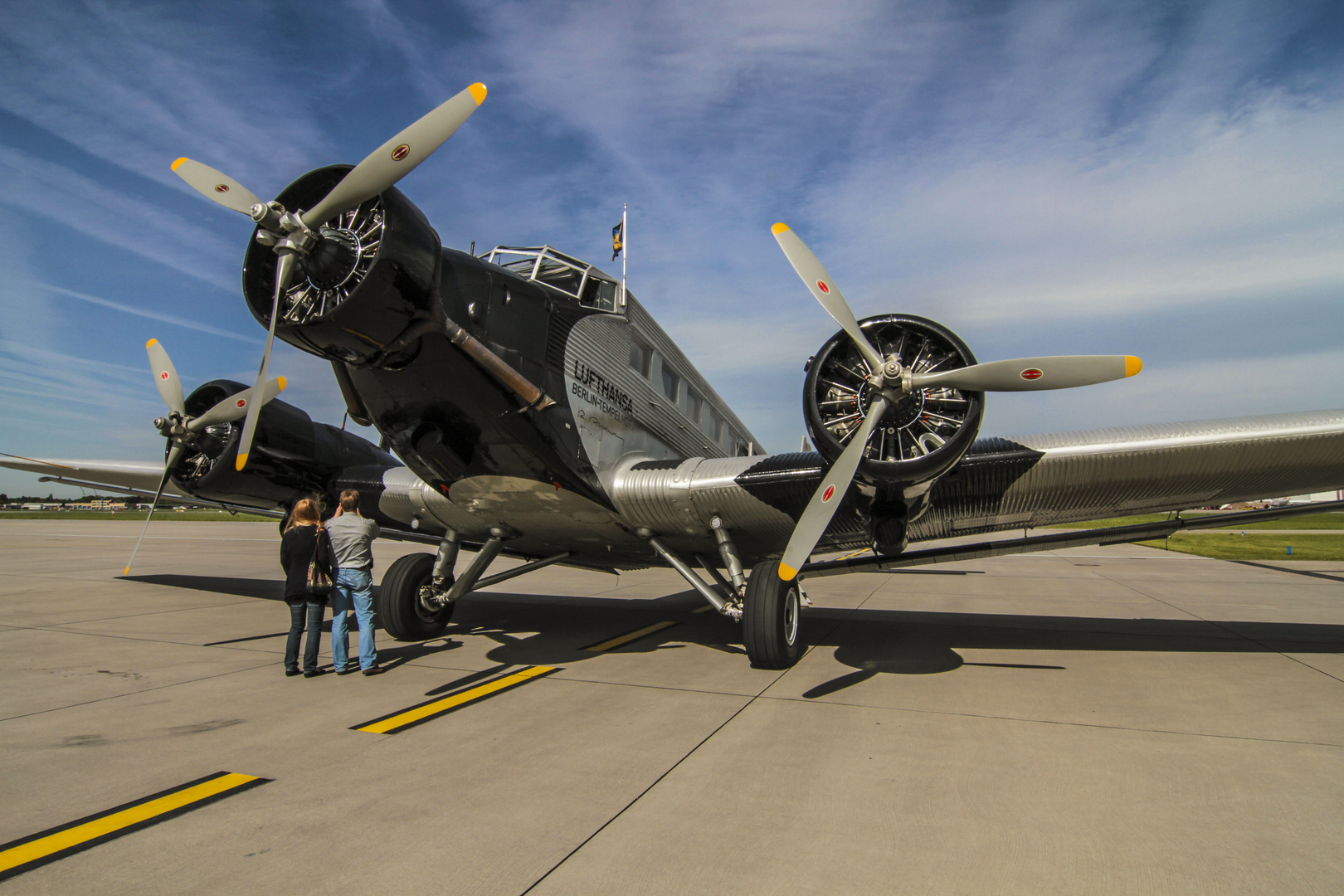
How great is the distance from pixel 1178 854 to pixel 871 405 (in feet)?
13.3

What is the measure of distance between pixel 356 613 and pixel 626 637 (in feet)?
11.8

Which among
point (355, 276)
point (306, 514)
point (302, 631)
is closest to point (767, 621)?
point (302, 631)

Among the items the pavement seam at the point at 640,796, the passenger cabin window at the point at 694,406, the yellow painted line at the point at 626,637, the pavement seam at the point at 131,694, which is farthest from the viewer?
the passenger cabin window at the point at 694,406

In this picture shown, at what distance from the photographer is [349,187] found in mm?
5445

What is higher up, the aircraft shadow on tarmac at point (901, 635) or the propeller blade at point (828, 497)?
the propeller blade at point (828, 497)

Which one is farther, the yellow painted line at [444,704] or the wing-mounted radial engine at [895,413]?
the wing-mounted radial engine at [895,413]

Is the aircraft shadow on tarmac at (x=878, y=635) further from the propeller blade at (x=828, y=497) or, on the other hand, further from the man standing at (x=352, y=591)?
the propeller blade at (x=828, y=497)

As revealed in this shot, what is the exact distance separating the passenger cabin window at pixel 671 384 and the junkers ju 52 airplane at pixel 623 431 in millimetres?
839

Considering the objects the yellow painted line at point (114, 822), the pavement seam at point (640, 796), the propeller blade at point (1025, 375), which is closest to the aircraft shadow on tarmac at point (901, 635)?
the pavement seam at point (640, 796)

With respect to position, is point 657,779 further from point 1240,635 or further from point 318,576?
point 1240,635

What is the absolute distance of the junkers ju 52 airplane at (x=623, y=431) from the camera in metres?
5.79

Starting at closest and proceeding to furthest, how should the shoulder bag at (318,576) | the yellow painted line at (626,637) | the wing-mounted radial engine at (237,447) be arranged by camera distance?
the shoulder bag at (318,576), the yellow painted line at (626,637), the wing-mounted radial engine at (237,447)

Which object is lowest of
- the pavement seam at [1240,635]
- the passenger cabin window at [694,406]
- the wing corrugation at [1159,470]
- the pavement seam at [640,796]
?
the pavement seam at [640,796]

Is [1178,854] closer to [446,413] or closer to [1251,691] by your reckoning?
[1251,691]
